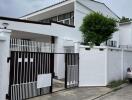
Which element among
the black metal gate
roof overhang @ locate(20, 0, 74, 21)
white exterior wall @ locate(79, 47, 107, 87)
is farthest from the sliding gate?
roof overhang @ locate(20, 0, 74, 21)

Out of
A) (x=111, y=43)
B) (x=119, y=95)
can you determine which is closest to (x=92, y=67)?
(x=119, y=95)

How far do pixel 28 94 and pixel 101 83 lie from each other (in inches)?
207

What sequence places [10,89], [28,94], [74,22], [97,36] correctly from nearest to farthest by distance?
[10,89], [28,94], [97,36], [74,22]

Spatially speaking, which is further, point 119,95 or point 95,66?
point 95,66

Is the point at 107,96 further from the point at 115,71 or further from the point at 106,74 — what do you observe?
the point at 115,71

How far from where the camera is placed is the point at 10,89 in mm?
8898

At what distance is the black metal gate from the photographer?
906 centimetres

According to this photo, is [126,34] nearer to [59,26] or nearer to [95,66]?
[59,26]

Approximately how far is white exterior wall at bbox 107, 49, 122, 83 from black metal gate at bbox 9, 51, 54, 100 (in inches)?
178

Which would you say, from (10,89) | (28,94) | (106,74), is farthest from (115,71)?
(10,89)

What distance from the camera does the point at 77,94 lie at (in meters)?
11.0

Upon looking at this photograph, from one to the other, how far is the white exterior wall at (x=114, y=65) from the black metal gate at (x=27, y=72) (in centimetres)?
451

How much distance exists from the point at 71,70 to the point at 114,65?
3615mm

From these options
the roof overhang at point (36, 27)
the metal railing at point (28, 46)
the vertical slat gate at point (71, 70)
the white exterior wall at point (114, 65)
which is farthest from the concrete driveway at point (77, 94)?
the roof overhang at point (36, 27)
